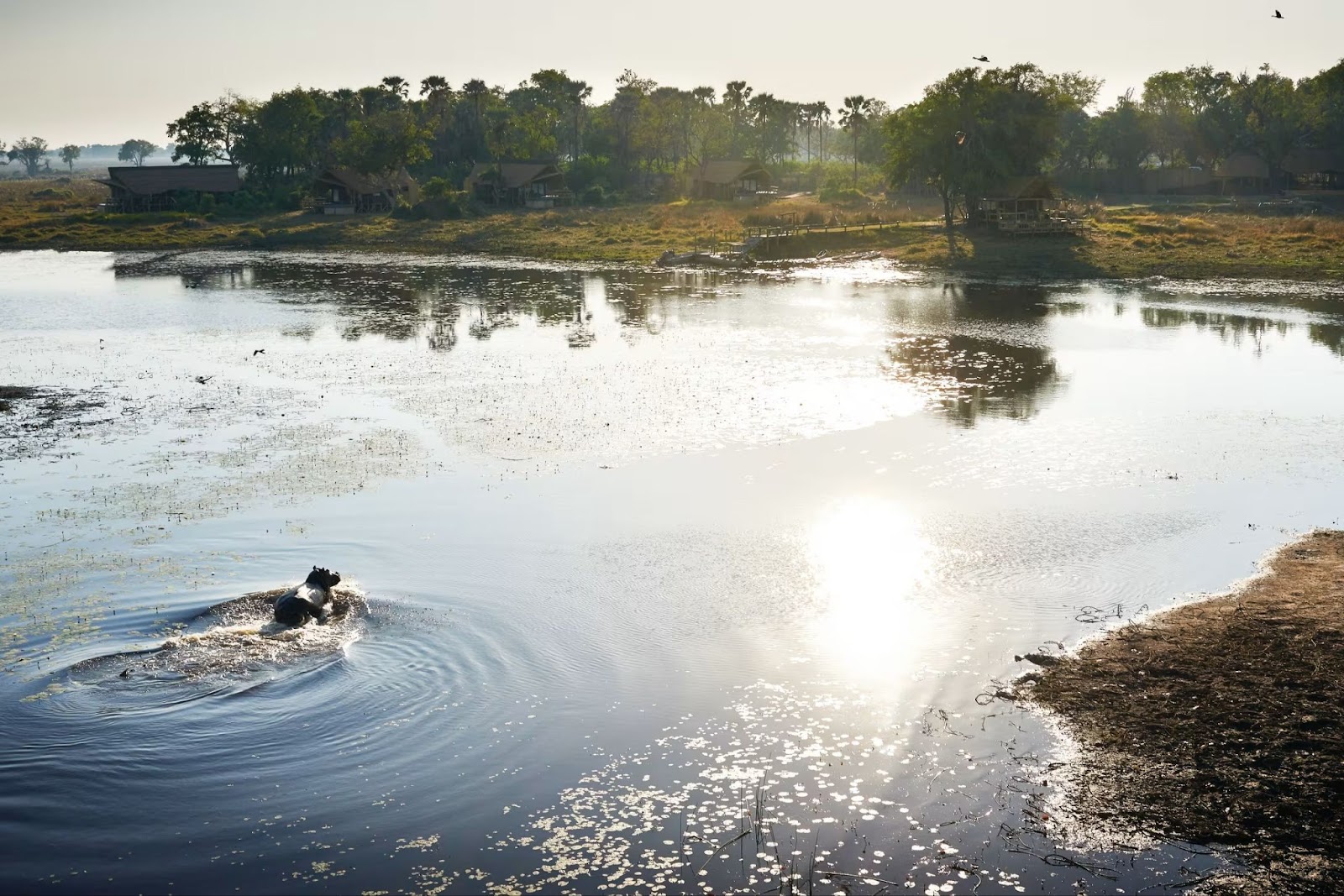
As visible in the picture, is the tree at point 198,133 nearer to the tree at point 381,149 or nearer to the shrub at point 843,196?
the tree at point 381,149

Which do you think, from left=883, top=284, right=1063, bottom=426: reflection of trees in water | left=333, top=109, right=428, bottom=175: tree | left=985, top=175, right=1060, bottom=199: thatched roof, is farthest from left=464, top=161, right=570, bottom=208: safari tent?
left=883, top=284, right=1063, bottom=426: reflection of trees in water

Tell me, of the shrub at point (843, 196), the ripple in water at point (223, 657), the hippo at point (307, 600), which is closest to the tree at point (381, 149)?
the shrub at point (843, 196)

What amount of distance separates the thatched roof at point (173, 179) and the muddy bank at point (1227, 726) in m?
102

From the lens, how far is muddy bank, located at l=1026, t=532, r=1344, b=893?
10883 mm

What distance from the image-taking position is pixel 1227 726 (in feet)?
41.8

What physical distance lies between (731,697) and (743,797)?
238 cm

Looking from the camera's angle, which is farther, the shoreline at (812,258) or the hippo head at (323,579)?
the shoreline at (812,258)


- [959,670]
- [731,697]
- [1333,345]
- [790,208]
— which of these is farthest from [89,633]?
[790,208]

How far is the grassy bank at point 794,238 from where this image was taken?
202ft

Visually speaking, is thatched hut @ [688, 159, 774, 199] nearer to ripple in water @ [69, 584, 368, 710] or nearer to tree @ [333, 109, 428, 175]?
tree @ [333, 109, 428, 175]

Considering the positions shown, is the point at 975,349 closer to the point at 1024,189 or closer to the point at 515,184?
the point at 1024,189

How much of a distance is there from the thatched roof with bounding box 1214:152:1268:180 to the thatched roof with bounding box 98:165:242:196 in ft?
291

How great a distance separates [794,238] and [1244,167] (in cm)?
5223

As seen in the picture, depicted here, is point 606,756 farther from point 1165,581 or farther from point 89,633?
point 1165,581
